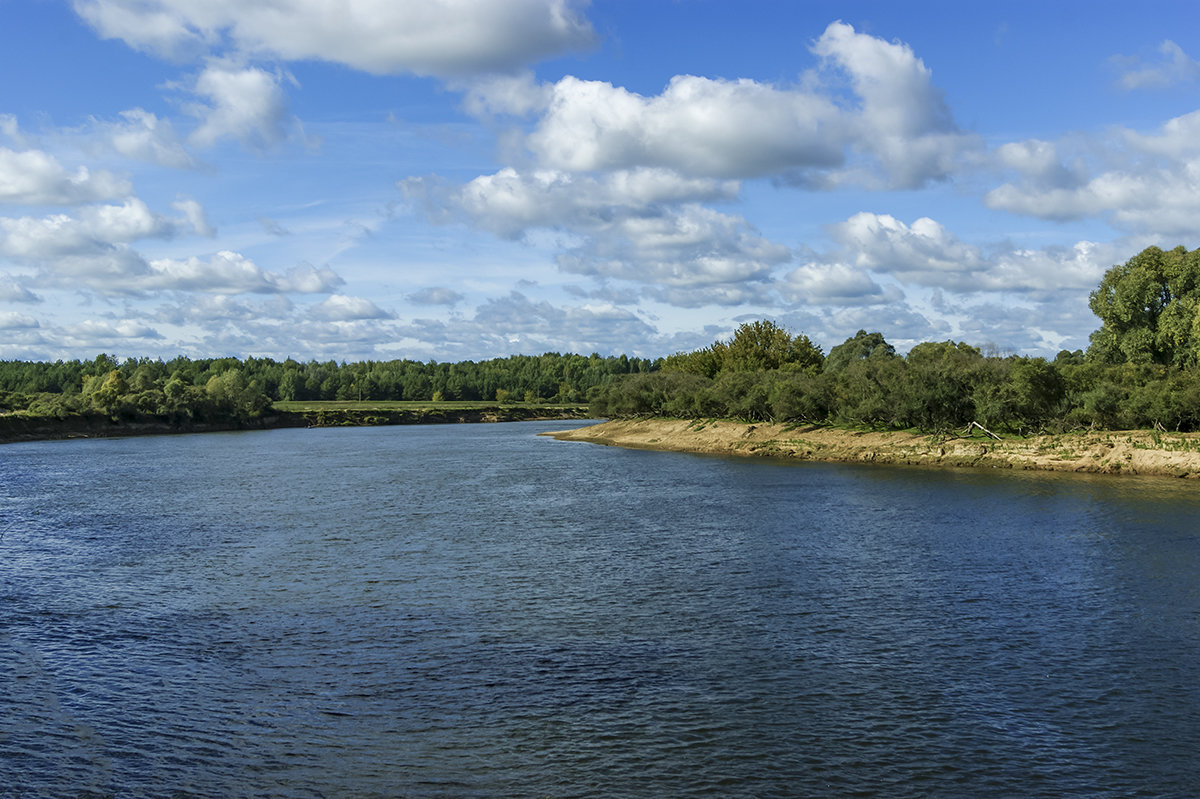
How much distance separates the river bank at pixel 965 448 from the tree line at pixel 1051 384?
6.26ft

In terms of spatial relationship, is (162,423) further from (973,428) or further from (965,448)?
(965,448)

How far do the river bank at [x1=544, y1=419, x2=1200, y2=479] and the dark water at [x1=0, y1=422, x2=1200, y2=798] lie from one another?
59.2 feet

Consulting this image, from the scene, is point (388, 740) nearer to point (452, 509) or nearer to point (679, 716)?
point (679, 716)

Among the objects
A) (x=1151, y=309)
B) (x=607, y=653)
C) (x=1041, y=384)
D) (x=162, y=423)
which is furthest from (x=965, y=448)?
(x=162, y=423)

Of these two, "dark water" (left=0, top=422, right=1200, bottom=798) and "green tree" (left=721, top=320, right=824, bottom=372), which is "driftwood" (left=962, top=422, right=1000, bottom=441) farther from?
"green tree" (left=721, top=320, right=824, bottom=372)

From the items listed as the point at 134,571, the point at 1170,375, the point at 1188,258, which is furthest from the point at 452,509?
the point at 1188,258

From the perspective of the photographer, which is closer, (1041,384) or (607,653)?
(607,653)

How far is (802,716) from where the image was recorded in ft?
56.2

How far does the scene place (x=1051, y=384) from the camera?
2776 inches

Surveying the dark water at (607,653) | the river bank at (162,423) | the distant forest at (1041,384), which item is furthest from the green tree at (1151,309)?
the river bank at (162,423)

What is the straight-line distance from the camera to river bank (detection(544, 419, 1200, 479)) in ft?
200

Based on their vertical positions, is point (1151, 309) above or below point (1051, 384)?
above

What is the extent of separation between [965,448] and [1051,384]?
8.79 meters

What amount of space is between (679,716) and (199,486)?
54.8m
